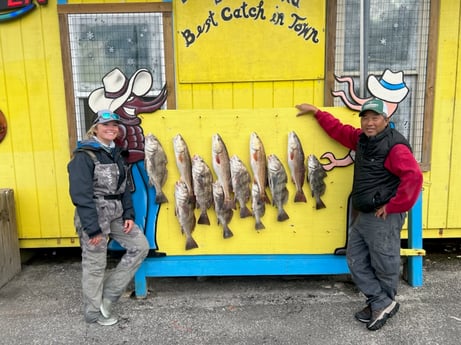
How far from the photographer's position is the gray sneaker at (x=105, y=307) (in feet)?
11.1

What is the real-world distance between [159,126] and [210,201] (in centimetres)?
79

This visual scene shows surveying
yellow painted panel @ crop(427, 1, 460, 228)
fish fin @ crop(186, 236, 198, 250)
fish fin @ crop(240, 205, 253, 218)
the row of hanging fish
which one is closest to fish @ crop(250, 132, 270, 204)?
the row of hanging fish

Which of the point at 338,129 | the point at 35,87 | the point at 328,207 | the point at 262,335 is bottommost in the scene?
the point at 262,335

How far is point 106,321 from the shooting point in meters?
3.35

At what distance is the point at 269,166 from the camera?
3531mm

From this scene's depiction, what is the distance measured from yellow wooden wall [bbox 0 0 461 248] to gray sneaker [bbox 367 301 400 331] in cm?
160

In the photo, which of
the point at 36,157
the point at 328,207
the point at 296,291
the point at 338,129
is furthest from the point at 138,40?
the point at 296,291

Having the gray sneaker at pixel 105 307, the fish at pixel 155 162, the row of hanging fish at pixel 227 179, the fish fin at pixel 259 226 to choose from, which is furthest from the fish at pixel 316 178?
the gray sneaker at pixel 105 307

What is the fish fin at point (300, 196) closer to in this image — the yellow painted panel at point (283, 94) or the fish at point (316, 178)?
the fish at point (316, 178)

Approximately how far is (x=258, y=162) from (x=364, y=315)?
152cm

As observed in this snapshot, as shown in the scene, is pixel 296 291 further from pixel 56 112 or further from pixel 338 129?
pixel 56 112

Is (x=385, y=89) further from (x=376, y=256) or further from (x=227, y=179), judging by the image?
(x=227, y=179)

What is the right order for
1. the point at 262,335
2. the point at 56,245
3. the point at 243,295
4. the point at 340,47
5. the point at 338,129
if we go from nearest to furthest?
the point at 262,335 < the point at 338,129 < the point at 243,295 < the point at 340,47 < the point at 56,245

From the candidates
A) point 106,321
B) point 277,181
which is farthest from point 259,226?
point 106,321
